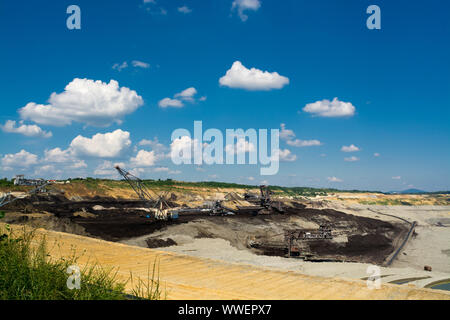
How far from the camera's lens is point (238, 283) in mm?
10664

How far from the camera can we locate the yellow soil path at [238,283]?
9.23m

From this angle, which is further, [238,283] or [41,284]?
[238,283]

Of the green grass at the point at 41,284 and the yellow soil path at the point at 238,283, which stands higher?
the green grass at the point at 41,284

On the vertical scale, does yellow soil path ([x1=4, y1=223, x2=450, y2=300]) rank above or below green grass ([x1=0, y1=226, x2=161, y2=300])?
below

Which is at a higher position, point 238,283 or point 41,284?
point 41,284

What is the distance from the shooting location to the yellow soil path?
9.23m

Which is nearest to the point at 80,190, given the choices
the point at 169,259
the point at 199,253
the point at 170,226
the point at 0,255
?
the point at 170,226

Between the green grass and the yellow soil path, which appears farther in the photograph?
the yellow soil path

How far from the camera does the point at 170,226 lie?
3734 centimetres

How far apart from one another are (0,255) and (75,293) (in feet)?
7.73
